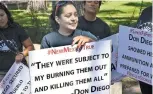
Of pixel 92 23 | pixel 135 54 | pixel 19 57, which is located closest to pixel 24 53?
pixel 19 57

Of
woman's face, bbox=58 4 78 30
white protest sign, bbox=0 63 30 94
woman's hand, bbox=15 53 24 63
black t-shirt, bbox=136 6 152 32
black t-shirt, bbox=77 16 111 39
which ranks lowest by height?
white protest sign, bbox=0 63 30 94

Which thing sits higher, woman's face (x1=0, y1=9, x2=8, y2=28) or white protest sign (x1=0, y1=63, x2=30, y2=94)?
woman's face (x1=0, y1=9, x2=8, y2=28)

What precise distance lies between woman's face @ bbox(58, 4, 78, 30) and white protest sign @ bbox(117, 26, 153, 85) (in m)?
0.59

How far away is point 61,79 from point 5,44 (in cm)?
72

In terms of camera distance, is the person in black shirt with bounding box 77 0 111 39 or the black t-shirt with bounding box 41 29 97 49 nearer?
the black t-shirt with bounding box 41 29 97 49

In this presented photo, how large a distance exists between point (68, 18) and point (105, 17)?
9007mm

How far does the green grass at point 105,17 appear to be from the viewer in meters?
9.10

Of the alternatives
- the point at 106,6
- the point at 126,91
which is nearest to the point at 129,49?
the point at 126,91

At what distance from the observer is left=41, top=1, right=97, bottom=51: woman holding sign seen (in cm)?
339

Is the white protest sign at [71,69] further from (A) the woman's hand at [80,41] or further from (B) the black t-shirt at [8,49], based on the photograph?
(B) the black t-shirt at [8,49]

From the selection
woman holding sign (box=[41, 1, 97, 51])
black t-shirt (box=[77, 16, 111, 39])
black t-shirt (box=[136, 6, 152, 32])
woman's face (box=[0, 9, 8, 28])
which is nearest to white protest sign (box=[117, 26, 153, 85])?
black t-shirt (box=[136, 6, 152, 32])

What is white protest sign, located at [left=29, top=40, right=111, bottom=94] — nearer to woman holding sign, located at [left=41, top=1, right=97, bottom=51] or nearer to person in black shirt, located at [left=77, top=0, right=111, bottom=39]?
woman holding sign, located at [left=41, top=1, right=97, bottom=51]

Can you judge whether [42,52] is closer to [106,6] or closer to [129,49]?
[129,49]

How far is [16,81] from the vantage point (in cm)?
359
